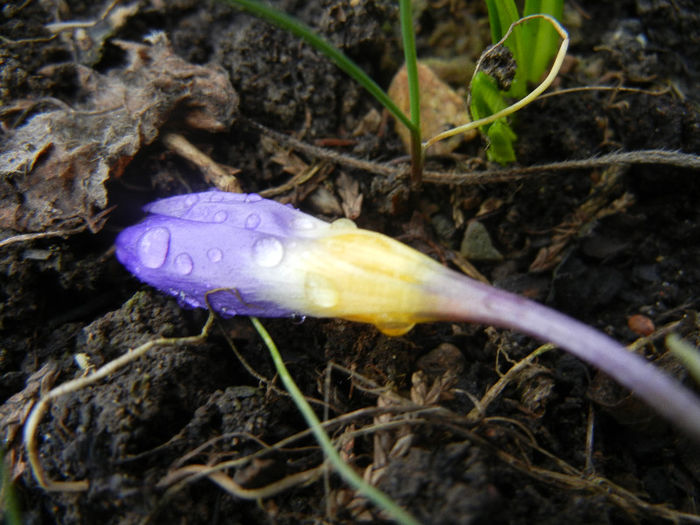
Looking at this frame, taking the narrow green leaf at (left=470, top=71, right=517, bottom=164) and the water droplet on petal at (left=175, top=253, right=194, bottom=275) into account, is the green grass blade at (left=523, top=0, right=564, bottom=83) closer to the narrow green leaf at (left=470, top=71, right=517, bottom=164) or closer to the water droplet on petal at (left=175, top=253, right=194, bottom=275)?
the narrow green leaf at (left=470, top=71, right=517, bottom=164)

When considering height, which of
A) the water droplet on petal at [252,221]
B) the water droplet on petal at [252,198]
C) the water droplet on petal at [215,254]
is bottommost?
the water droplet on petal at [215,254]

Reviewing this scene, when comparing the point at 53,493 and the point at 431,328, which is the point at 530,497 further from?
the point at 53,493

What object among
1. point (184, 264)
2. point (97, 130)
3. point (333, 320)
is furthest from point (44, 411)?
point (97, 130)

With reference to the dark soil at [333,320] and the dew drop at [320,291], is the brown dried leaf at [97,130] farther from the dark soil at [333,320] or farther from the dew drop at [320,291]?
the dew drop at [320,291]

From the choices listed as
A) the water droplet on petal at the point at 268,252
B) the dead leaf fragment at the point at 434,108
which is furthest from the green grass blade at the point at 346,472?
the dead leaf fragment at the point at 434,108

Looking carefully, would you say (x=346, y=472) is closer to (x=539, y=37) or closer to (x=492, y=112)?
(x=492, y=112)
